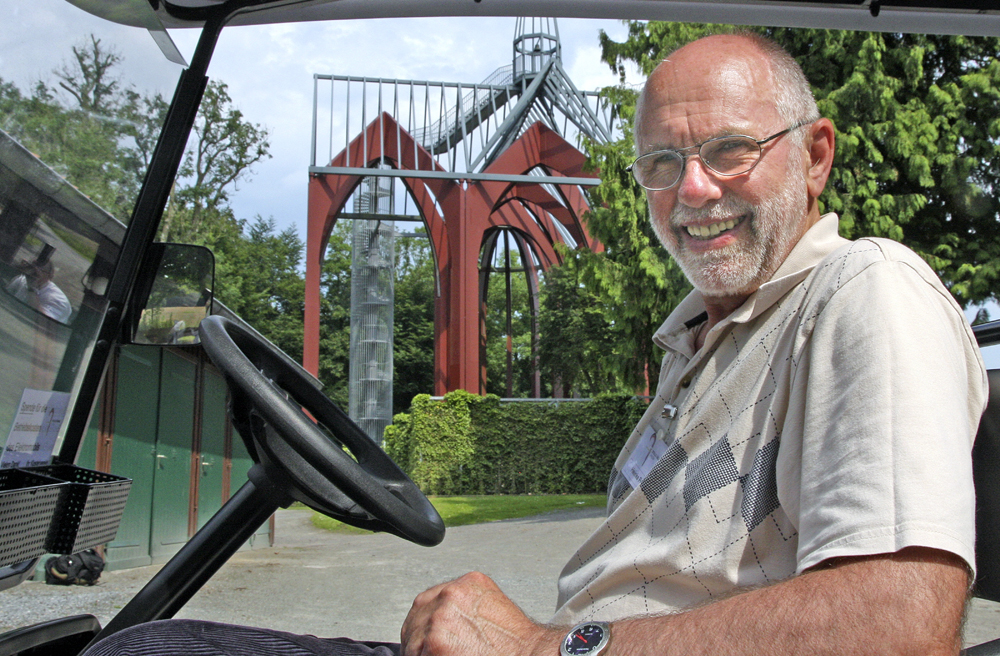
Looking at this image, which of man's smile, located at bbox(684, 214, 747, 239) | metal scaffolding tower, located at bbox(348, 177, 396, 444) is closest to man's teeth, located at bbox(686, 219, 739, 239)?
man's smile, located at bbox(684, 214, 747, 239)

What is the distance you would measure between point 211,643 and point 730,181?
133cm

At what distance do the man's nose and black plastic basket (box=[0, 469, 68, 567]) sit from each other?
1.45 m

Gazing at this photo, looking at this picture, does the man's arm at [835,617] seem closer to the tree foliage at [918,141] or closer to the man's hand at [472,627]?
the man's hand at [472,627]

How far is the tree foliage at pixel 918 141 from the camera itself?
920 centimetres

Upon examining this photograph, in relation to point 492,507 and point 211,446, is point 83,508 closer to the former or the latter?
point 211,446

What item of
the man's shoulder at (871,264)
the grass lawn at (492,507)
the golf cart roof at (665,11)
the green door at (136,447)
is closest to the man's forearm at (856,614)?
the man's shoulder at (871,264)

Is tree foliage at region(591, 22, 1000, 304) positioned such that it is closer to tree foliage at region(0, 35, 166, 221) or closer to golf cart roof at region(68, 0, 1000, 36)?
golf cart roof at region(68, 0, 1000, 36)

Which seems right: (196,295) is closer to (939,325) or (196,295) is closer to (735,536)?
(735,536)

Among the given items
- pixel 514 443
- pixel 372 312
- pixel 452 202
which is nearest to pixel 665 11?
pixel 514 443

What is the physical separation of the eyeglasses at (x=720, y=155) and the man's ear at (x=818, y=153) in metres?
0.04

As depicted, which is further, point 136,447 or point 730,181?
point 136,447

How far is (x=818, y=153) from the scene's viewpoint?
1691 mm

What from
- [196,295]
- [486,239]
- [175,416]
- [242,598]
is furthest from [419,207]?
[196,295]

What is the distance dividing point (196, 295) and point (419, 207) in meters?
24.7
